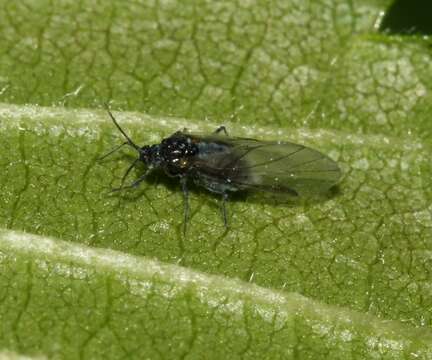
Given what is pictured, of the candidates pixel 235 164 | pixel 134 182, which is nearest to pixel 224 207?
pixel 235 164

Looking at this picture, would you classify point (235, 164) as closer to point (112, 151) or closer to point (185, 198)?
point (185, 198)

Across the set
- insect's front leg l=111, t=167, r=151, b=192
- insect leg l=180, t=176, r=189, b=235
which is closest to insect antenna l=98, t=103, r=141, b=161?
insect's front leg l=111, t=167, r=151, b=192

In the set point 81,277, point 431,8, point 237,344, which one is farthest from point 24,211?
point 431,8

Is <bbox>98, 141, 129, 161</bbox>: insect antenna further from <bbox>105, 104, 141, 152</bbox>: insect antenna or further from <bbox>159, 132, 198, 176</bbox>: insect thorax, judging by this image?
<bbox>159, 132, 198, 176</bbox>: insect thorax

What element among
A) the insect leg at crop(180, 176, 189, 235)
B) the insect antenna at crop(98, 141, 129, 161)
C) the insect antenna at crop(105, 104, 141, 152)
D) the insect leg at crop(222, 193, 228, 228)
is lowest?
→ the insect leg at crop(180, 176, 189, 235)

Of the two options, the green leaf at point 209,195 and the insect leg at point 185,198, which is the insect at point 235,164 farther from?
the green leaf at point 209,195

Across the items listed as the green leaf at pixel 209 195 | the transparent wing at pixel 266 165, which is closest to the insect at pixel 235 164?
the transparent wing at pixel 266 165

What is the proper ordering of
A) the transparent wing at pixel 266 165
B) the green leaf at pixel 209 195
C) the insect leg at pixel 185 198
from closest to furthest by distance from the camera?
the green leaf at pixel 209 195 → the insect leg at pixel 185 198 → the transparent wing at pixel 266 165

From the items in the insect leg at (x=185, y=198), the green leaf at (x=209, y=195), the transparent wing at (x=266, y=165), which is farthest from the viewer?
the transparent wing at (x=266, y=165)
